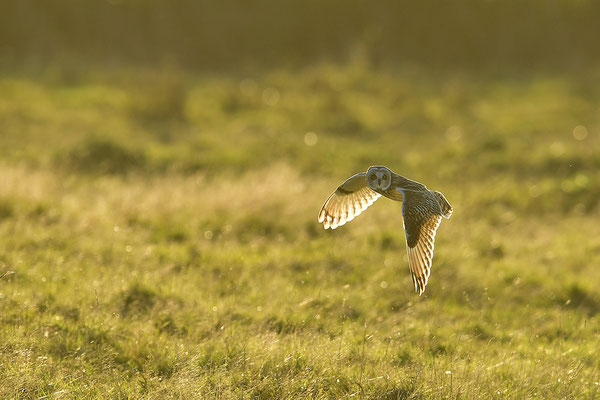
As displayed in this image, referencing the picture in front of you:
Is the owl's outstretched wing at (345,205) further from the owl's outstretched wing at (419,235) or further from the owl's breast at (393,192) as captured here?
the owl's outstretched wing at (419,235)

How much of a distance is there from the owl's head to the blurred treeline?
23260 mm

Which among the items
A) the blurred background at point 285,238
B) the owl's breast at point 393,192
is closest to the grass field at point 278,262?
the blurred background at point 285,238

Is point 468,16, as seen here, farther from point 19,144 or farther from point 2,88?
point 19,144

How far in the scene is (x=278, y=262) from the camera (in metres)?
8.20

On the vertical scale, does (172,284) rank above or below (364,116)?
below

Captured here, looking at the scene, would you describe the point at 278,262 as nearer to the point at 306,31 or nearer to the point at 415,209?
the point at 415,209

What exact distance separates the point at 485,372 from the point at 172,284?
118 inches

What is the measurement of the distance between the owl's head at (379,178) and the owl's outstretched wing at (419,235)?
0.68 feet

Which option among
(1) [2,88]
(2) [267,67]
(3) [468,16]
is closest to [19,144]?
(1) [2,88]

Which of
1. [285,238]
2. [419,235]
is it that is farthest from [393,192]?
[285,238]

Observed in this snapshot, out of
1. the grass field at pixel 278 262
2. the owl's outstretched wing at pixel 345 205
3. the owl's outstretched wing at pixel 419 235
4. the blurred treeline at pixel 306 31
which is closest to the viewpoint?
the owl's outstretched wing at pixel 419 235

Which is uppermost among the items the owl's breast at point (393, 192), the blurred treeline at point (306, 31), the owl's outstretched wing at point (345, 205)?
the blurred treeline at point (306, 31)

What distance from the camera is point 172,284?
22.8 ft

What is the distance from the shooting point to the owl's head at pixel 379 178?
5395 mm
